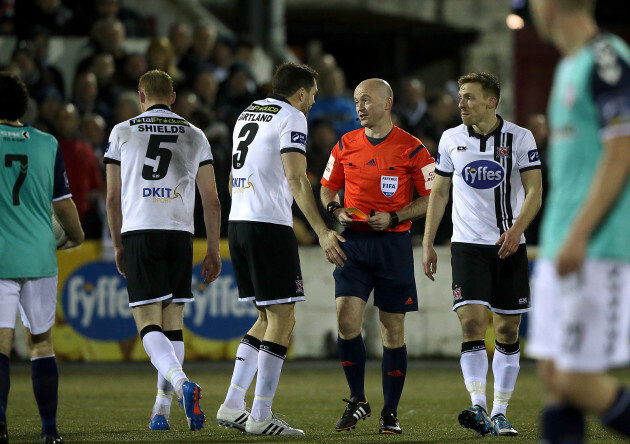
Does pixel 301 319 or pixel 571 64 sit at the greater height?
pixel 571 64

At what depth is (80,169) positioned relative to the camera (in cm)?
1263

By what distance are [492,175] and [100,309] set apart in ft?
22.0

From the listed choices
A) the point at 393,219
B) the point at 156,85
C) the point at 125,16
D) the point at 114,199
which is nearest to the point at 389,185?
the point at 393,219

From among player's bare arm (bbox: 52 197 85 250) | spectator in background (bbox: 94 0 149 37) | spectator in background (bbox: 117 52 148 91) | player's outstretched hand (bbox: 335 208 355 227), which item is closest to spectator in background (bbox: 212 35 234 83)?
spectator in background (bbox: 117 52 148 91)

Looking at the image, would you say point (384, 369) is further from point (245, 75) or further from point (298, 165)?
point (245, 75)

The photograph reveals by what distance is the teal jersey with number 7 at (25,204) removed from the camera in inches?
241

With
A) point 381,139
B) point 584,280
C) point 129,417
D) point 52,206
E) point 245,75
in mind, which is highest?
point 245,75

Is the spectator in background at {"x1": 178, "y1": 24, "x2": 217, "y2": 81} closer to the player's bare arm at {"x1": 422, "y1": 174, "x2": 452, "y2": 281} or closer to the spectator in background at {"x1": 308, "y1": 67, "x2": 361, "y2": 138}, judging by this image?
the spectator in background at {"x1": 308, "y1": 67, "x2": 361, "y2": 138}

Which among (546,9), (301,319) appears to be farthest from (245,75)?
(546,9)

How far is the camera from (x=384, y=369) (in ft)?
24.2

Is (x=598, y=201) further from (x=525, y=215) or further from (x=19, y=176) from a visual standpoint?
(x=19, y=176)

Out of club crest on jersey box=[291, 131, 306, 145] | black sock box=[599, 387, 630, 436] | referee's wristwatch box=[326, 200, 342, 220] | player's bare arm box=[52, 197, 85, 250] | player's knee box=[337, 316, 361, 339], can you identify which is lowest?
black sock box=[599, 387, 630, 436]

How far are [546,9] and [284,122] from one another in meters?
3.07

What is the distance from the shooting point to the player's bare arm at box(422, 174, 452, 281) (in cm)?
733
